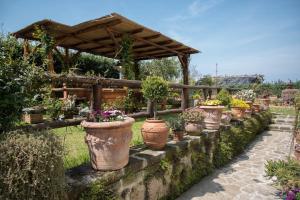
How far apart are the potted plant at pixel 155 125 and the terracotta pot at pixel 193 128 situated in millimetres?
994

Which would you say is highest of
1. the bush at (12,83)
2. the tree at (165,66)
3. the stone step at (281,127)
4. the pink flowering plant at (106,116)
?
the tree at (165,66)

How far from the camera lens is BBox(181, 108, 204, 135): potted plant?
396 cm

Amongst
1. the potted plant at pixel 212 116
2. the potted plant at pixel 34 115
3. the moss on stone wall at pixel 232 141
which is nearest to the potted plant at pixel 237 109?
the moss on stone wall at pixel 232 141

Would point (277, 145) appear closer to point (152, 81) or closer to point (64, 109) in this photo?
point (152, 81)

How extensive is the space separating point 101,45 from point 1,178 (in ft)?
28.1

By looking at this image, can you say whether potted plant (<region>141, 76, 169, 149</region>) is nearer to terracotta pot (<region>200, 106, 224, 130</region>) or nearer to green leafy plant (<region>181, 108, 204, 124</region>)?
green leafy plant (<region>181, 108, 204, 124</region>)

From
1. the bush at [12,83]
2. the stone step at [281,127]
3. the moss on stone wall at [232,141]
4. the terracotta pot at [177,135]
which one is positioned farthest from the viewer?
the stone step at [281,127]

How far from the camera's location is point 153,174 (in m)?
2.75

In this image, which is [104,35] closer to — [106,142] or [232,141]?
[232,141]

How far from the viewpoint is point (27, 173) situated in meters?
1.36

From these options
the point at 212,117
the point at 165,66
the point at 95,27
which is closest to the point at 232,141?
the point at 212,117

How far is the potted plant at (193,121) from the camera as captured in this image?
396 cm

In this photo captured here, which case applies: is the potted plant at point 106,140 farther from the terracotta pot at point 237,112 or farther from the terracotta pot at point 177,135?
the terracotta pot at point 237,112

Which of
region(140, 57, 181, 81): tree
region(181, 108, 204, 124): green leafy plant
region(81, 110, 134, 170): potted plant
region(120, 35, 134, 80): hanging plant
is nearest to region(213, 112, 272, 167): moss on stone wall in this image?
region(181, 108, 204, 124): green leafy plant
